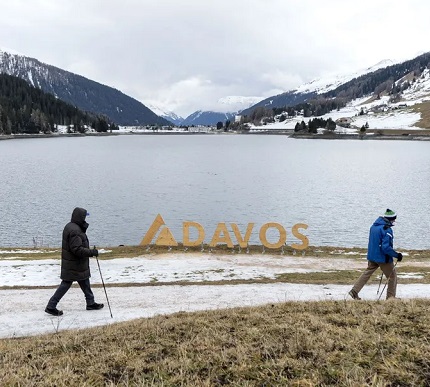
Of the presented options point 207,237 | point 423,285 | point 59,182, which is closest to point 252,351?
point 423,285

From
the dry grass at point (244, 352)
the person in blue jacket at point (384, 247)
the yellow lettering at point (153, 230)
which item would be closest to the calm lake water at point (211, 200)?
the yellow lettering at point (153, 230)

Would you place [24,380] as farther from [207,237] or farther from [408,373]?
[207,237]

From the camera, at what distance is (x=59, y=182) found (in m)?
73.1

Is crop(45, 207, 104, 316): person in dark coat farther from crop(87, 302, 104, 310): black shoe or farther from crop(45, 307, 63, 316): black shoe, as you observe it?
crop(87, 302, 104, 310): black shoe

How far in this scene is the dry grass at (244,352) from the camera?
605 cm

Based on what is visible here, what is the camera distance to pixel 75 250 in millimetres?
12336

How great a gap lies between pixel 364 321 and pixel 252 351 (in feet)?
8.98

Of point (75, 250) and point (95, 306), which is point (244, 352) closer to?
point (75, 250)

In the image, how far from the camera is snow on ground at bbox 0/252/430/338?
12.6 m

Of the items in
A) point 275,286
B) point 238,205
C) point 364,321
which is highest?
point 364,321

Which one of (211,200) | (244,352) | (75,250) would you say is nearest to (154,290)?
(75,250)

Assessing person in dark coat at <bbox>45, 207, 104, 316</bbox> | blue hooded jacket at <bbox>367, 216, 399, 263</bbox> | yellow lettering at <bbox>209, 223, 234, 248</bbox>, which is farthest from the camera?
yellow lettering at <bbox>209, 223, 234, 248</bbox>

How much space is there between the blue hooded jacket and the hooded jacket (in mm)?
8567

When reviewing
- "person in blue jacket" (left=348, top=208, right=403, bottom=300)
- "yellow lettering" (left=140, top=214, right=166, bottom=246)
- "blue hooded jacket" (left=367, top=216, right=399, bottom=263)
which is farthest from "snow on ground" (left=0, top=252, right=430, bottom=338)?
"yellow lettering" (left=140, top=214, right=166, bottom=246)
